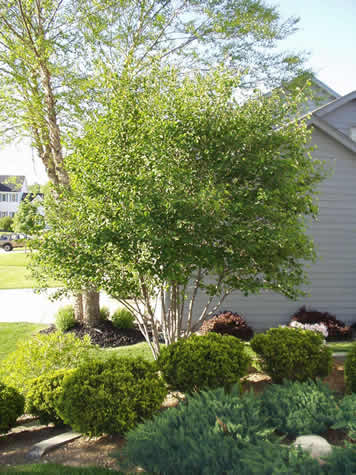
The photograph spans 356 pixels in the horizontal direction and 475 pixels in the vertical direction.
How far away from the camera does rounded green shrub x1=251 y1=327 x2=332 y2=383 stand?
6.29 metres

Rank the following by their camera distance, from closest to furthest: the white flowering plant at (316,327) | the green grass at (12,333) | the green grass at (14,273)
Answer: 1. the white flowering plant at (316,327)
2. the green grass at (12,333)
3. the green grass at (14,273)

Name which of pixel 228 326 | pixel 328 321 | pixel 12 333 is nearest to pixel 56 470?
pixel 228 326

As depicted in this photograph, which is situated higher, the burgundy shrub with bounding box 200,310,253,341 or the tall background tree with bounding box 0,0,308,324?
the tall background tree with bounding box 0,0,308,324

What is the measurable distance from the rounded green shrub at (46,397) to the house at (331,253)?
6.90 metres

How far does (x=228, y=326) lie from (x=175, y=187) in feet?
21.1

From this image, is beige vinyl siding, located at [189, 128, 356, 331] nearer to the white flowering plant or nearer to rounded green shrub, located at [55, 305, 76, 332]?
the white flowering plant

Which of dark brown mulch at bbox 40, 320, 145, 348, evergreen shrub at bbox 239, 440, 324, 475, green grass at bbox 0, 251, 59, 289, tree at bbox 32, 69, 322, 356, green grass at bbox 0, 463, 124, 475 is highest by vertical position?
tree at bbox 32, 69, 322, 356

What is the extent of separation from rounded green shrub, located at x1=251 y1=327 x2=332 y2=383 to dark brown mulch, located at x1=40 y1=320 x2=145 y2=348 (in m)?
5.26

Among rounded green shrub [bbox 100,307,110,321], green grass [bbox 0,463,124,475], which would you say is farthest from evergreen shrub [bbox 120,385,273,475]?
rounded green shrub [bbox 100,307,110,321]

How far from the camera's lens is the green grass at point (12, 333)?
10448 mm

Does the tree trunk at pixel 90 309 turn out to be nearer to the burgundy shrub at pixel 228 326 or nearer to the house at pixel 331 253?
the burgundy shrub at pixel 228 326

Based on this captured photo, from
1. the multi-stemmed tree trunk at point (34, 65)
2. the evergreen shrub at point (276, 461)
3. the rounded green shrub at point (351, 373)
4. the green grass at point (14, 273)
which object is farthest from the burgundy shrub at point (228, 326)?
the green grass at point (14, 273)

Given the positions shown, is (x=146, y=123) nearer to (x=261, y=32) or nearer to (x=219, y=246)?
(x=219, y=246)

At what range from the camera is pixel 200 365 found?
562 centimetres
